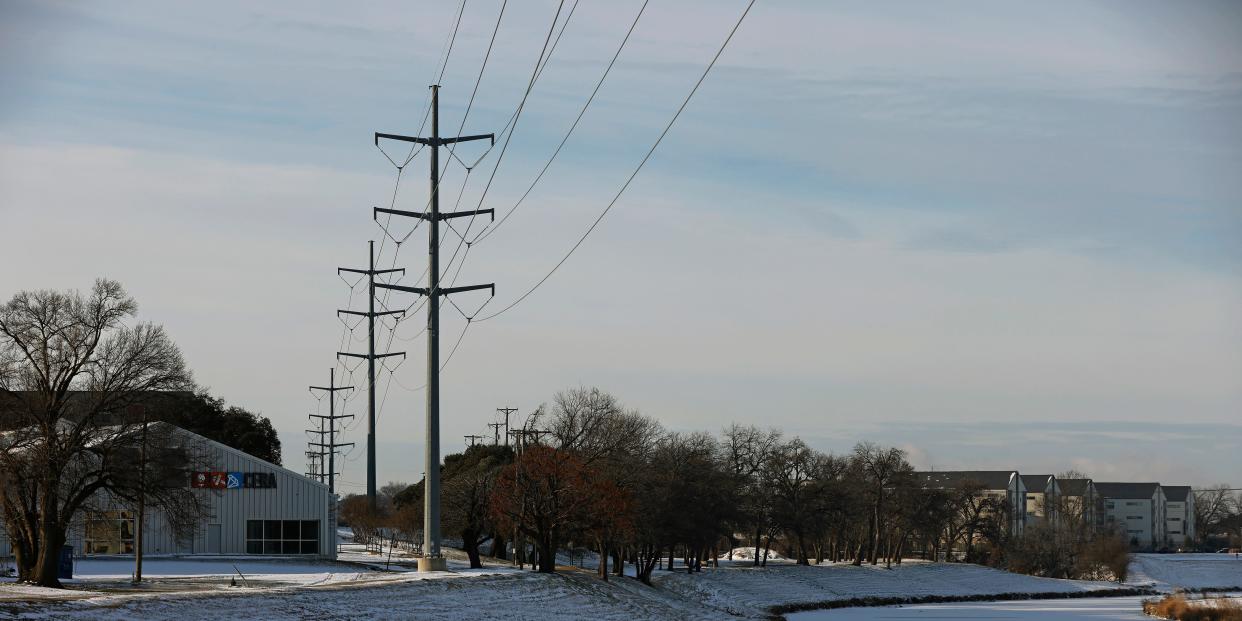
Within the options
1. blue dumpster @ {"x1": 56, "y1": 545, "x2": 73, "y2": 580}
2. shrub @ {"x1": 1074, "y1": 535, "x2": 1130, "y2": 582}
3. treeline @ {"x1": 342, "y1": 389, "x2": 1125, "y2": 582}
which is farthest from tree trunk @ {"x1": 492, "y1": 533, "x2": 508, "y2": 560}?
shrub @ {"x1": 1074, "y1": 535, "x2": 1130, "y2": 582}

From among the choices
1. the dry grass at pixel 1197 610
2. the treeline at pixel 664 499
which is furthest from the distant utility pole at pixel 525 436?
the dry grass at pixel 1197 610

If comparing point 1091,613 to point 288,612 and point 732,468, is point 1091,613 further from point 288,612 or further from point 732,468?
point 288,612

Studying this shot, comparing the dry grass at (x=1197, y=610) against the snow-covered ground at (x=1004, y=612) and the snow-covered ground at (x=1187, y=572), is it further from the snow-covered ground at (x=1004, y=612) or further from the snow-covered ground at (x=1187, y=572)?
the snow-covered ground at (x=1187, y=572)

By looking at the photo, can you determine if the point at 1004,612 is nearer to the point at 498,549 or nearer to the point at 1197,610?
the point at 1197,610

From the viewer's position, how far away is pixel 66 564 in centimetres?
4488

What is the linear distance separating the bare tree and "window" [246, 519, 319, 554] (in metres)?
26.7

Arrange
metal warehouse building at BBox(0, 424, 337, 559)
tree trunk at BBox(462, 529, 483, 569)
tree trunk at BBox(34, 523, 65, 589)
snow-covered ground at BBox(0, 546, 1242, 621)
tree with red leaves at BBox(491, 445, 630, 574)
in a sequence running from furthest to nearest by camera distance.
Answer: metal warehouse building at BBox(0, 424, 337, 559) → tree trunk at BBox(462, 529, 483, 569) → tree with red leaves at BBox(491, 445, 630, 574) → tree trunk at BBox(34, 523, 65, 589) → snow-covered ground at BBox(0, 546, 1242, 621)

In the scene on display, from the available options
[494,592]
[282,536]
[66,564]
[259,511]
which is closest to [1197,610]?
[494,592]

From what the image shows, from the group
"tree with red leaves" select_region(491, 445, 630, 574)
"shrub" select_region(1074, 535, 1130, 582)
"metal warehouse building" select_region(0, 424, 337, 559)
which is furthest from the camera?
"shrub" select_region(1074, 535, 1130, 582)

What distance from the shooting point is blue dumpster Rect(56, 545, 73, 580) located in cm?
4431

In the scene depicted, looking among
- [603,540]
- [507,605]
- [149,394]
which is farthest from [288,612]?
[603,540]

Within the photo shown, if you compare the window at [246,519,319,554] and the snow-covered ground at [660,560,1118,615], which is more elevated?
the window at [246,519,319,554]

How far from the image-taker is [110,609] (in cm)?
2972

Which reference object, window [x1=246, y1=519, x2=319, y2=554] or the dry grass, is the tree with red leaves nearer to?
window [x1=246, y1=519, x2=319, y2=554]
